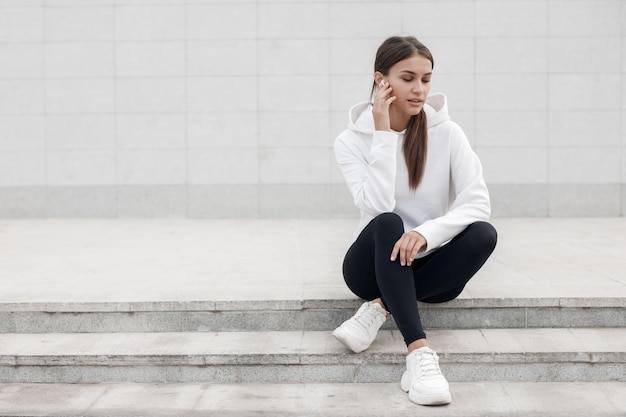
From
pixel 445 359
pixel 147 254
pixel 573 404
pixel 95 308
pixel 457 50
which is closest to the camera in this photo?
pixel 573 404

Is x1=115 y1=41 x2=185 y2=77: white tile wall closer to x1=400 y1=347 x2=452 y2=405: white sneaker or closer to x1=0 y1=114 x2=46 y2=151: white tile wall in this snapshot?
x1=0 y1=114 x2=46 y2=151: white tile wall

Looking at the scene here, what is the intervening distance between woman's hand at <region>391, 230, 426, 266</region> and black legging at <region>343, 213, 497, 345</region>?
38 millimetres

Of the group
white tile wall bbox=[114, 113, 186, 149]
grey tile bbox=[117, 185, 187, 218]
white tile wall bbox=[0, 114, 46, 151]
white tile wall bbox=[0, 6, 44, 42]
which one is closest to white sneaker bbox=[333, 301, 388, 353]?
grey tile bbox=[117, 185, 187, 218]

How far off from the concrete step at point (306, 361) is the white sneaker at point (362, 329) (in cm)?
7

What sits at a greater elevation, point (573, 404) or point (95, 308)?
point (95, 308)

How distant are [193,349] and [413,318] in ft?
3.41

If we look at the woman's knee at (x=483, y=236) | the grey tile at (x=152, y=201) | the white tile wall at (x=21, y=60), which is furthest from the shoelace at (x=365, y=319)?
the white tile wall at (x=21, y=60)

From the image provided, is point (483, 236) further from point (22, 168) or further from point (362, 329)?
point (22, 168)

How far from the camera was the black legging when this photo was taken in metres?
3.03

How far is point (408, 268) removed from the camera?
9.99 feet

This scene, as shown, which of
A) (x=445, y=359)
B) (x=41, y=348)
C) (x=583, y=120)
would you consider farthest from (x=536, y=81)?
(x=41, y=348)

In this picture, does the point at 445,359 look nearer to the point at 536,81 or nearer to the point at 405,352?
the point at 405,352

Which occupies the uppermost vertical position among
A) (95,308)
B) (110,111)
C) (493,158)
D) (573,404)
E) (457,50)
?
(457,50)

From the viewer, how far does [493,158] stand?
8664 millimetres
